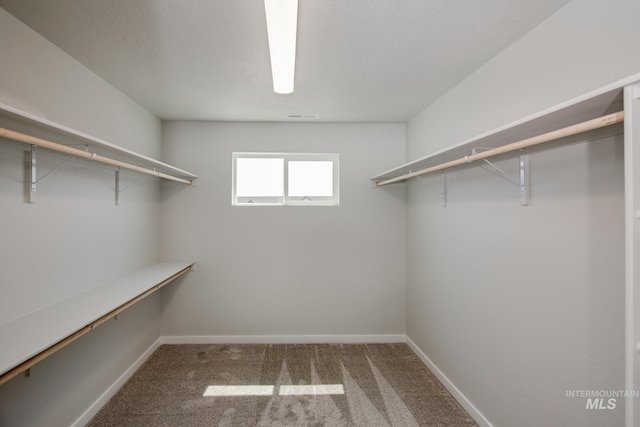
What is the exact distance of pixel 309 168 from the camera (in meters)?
3.06

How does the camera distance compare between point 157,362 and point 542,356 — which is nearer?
point 542,356

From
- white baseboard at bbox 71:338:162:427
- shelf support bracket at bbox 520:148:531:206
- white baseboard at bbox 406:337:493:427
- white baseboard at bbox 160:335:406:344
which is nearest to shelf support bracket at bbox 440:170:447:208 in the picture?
shelf support bracket at bbox 520:148:531:206

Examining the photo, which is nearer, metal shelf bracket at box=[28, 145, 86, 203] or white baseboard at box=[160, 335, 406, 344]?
metal shelf bracket at box=[28, 145, 86, 203]

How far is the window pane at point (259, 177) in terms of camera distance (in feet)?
9.91

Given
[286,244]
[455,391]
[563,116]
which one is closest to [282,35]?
[563,116]

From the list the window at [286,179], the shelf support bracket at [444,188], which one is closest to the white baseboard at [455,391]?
the shelf support bracket at [444,188]

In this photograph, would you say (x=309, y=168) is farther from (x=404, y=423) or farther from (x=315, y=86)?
(x=404, y=423)

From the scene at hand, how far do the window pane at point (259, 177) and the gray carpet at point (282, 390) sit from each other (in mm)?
1626

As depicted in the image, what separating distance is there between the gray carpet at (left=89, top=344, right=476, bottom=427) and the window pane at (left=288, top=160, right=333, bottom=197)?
1.63 metres

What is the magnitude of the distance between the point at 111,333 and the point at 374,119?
2945 mm

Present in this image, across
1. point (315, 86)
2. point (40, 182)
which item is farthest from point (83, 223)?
point (315, 86)

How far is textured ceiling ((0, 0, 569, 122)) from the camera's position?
1.26 meters

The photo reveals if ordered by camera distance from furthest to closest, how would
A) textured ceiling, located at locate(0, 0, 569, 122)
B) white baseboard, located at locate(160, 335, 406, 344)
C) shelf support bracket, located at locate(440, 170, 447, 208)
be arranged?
white baseboard, located at locate(160, 335, 406, 344) → shelf support bracket, located at locate(440, 170, 447, 208) → textured ceiling, located at locate(0, 0, 569, 122)

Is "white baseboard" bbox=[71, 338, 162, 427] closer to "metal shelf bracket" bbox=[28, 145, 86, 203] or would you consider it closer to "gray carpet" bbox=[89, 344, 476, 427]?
"gray carpet" bbox=[89, 344, 476, 427]
